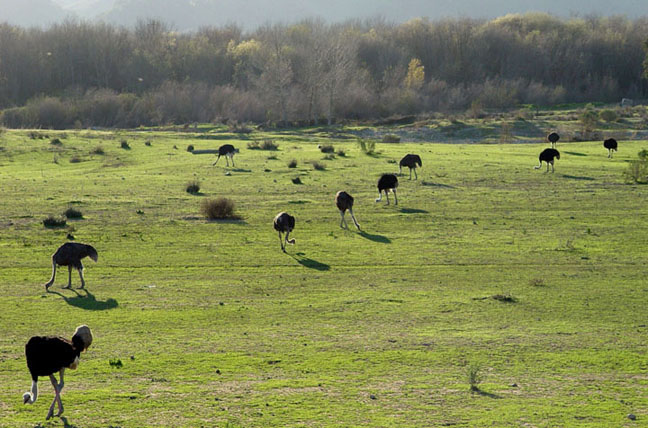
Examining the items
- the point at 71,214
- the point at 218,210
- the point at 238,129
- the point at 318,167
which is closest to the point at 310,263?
the point at 218,210

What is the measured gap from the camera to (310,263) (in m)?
22.5

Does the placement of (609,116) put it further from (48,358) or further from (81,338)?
(48,358)

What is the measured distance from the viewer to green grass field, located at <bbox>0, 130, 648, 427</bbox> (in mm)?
11602

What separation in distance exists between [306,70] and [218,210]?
3454 inches

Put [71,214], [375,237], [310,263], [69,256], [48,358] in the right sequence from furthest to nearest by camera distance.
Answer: [71,214]
[375,237]
[310,263]
[69,256]
[48,358]

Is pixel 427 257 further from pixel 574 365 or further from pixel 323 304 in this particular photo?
pixel 574 365

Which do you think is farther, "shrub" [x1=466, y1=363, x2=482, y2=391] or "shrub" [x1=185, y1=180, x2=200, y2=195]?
"shrub" [x1=185, y1=180, x2=200, y2=195]

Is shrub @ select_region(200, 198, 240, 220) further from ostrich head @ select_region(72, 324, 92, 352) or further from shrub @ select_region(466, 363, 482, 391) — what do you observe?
ostrich head @ select_region(72, 324, 92, 352)

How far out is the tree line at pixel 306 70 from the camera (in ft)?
356

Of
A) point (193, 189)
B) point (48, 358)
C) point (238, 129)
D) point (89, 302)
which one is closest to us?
point (48, 358)

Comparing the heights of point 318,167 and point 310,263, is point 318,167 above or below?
above

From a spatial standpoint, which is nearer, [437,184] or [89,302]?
[89,302]

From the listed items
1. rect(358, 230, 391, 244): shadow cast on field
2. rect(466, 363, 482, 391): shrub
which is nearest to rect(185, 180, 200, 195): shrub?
rect(358, 230, 391, 244): shadow cast on field

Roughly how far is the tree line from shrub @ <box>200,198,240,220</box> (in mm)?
73135
